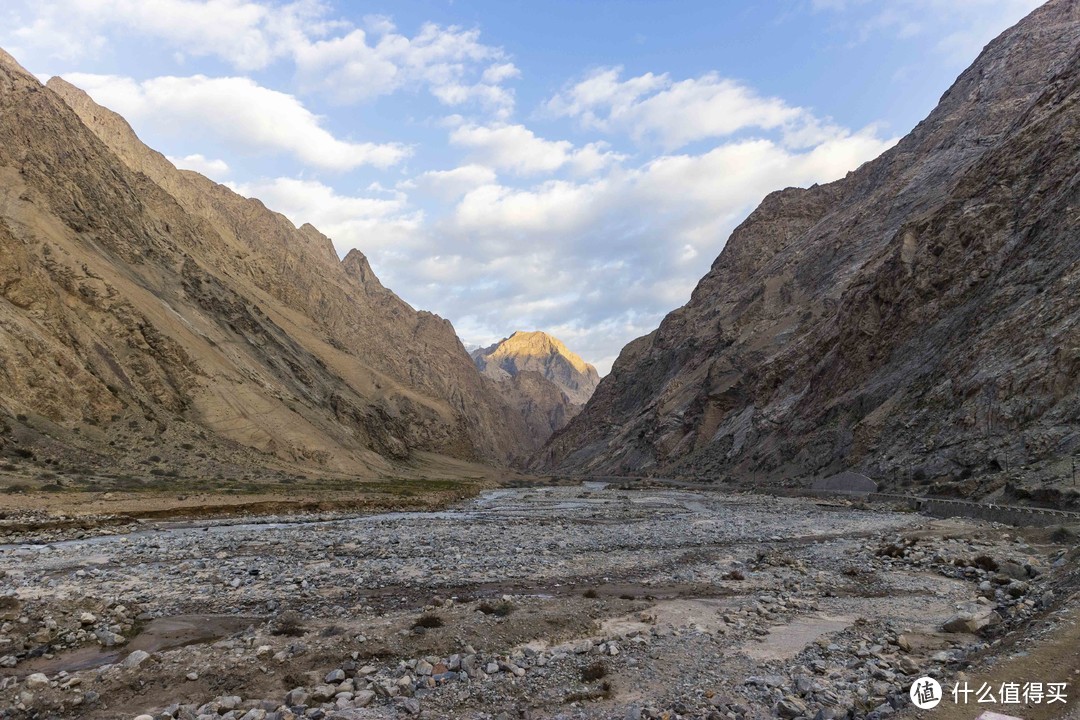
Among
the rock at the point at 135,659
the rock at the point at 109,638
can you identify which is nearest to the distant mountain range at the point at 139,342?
the rock at the point at 109,638

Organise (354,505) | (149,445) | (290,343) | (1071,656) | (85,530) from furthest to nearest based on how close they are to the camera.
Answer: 1. (290,343)
2. (149,445)
3. (354,505)
4. (85,530)
5. (1071,656)

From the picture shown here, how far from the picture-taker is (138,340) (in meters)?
63.3

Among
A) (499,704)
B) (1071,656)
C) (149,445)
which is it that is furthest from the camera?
(149,445)

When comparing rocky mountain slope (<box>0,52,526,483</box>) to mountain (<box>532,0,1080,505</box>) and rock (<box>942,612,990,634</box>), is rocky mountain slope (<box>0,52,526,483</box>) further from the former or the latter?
mountain (<box>532,0,1080,505</box>)

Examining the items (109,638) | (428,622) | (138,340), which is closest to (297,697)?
(428,622)

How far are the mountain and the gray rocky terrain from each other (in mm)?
20118

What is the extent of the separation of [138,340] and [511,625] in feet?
210

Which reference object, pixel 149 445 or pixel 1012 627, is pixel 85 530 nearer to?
pixel 149 445

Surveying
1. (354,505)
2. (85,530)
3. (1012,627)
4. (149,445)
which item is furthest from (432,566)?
(149,445)

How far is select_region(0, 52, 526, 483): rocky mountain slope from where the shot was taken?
168 ft

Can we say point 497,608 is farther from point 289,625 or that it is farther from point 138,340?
point 138,340

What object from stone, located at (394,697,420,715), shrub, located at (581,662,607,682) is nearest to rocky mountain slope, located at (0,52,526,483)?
Result: stone, located at (394,697,420,715)

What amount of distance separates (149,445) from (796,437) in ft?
208

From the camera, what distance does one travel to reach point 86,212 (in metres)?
73.0
